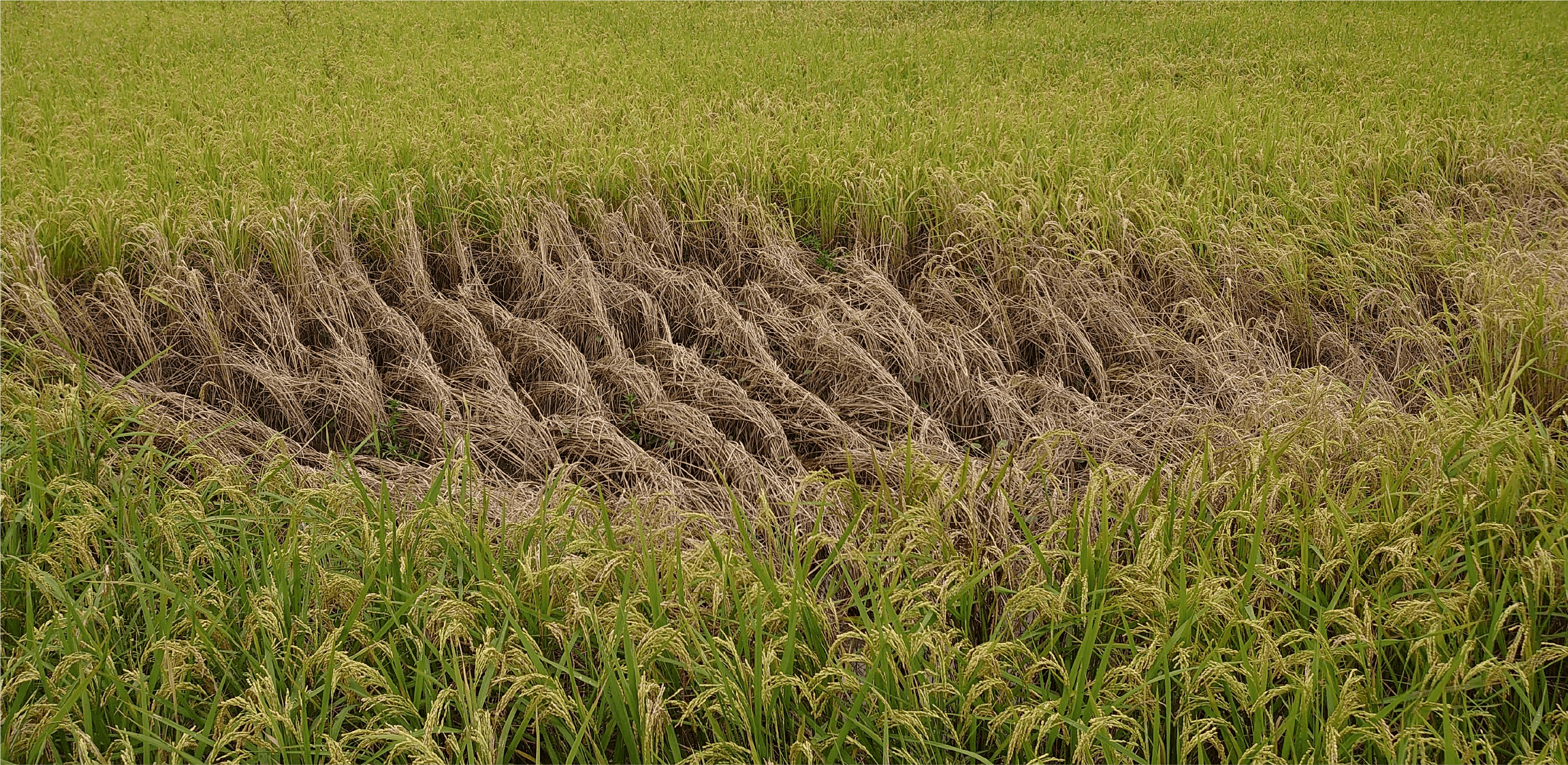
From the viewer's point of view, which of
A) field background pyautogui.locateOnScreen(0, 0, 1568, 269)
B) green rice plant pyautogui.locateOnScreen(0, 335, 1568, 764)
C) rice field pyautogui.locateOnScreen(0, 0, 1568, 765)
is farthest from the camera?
field background pyautogui.locateOnScreen(0, 0, 1568, 269)

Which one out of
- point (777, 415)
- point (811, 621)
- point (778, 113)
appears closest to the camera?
point (811, 621)

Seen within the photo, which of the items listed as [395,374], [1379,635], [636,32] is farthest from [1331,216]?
[636,32]

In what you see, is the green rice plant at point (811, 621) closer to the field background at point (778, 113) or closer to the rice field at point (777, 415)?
the rice field at point (777, 415)

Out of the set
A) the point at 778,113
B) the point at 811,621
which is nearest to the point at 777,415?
the point at 811,621

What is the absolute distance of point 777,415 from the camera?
3.63 meters

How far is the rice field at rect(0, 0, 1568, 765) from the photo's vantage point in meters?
1.85

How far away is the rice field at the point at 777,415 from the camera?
A: 6.08 feet

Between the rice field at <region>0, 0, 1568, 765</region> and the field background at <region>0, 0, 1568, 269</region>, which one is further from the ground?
the field background at <region>0, 0, 1568, 269</region>

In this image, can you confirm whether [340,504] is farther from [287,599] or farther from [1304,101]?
[1304,101]

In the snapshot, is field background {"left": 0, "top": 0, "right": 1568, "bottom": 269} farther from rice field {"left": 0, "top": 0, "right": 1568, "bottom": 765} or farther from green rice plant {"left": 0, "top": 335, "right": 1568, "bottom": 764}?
green rice plant {"left": 0, "top": 335, "right": 1568, "bottom": 764}

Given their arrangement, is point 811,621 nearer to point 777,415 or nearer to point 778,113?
point 777,415

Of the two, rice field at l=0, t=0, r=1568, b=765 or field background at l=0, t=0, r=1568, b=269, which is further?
field background at l=0, t=0, r=1568, b=269

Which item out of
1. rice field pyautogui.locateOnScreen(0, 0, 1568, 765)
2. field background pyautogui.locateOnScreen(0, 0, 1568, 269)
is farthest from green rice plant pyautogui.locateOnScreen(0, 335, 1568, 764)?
field background pyautogui.locateOnScreen(0, 0, 1568, 269)

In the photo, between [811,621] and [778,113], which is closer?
[811,621]
